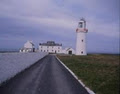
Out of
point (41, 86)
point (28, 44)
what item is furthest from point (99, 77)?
point (28, 44)

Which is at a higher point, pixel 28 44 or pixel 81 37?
pixel 81 37

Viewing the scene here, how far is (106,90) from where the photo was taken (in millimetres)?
12219

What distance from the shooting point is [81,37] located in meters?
80.2

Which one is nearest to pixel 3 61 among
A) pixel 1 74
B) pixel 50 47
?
pixel 1 74

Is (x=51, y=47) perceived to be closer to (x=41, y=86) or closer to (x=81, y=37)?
(x=81, y=37)

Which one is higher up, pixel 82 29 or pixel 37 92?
pixel 82 29

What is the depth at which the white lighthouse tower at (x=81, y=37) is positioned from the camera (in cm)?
7925

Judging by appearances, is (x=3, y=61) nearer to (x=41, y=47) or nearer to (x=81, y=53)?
(x=81, y=53)

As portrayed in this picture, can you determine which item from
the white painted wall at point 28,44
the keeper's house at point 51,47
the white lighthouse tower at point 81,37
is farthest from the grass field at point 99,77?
the keeper's house at point 51,47

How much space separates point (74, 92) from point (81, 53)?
226 ft

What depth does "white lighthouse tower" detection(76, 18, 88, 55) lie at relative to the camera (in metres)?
79.2

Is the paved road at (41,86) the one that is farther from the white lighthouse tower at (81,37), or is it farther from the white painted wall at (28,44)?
the white painted wall at (28,44)

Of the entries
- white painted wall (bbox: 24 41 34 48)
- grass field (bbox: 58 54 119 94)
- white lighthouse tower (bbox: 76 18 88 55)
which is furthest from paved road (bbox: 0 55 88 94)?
white painted wall (bbox: 24 41 34 48)

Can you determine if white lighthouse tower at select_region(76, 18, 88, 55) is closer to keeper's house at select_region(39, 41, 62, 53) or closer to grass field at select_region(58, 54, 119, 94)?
grass field at select_region(58, 54, 119, 94)
